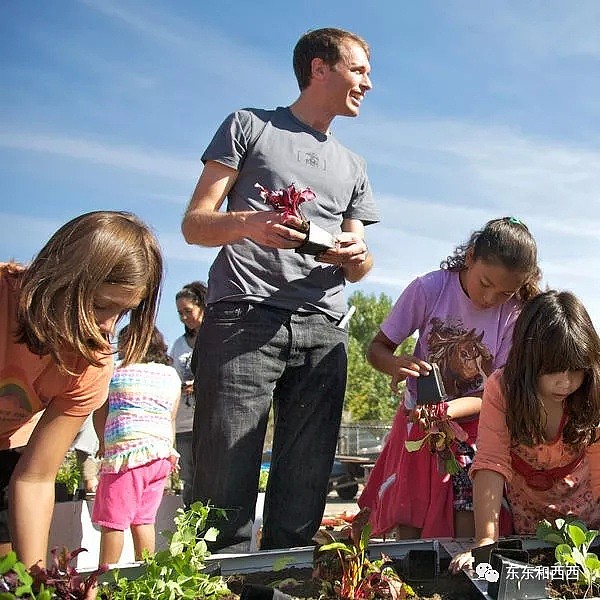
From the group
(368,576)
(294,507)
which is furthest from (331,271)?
(368,576)

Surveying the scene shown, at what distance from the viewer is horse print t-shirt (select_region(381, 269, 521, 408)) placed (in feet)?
10.5

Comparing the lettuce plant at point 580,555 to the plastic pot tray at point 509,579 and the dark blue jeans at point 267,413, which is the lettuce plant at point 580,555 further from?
the dark blue jeans at point 267,413

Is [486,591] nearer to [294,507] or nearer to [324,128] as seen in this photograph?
[294,507]

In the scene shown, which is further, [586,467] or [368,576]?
[586,467]

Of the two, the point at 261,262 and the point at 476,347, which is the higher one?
the point at 261,262

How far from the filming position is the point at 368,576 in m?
1.99

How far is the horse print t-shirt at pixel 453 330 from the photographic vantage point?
3193 mm

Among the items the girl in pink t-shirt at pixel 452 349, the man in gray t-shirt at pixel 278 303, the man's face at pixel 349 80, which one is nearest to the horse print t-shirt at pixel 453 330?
the girl in pink t-shirt at pixel 452 349

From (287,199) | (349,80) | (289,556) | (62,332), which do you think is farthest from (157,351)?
(62,332)

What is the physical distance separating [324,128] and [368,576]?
1735 millimetres

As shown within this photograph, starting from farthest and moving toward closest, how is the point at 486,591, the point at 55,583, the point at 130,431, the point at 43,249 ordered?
the point at 130,431, the point at 43,249, the point at 486,591, the point at 55,583

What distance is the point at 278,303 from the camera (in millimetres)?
2750

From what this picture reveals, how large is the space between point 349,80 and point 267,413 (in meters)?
1.27

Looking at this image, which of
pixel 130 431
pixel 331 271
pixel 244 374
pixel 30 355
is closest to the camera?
pixel 30 355
